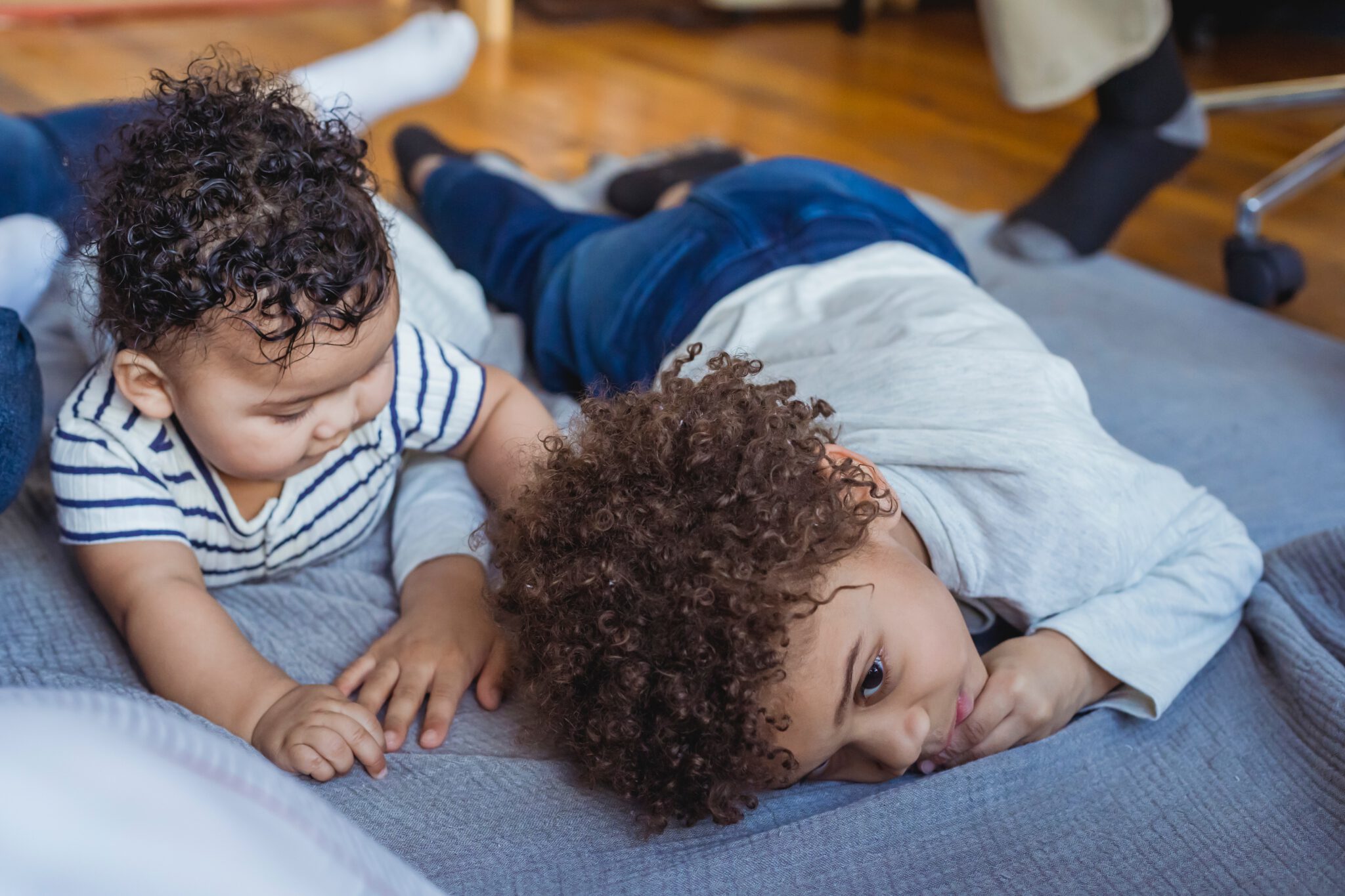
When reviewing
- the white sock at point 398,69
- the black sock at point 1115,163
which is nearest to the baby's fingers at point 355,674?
the white sock at point 398,69

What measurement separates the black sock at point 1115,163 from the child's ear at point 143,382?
1.14 meters

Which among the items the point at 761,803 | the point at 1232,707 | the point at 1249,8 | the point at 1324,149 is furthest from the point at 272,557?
the point at 1249,8

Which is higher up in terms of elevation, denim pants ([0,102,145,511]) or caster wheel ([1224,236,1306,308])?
denim pants ([0,102,145,511])

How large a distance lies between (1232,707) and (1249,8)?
2.84m

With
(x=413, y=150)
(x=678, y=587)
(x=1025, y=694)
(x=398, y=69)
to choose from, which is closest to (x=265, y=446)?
(x=678, y=587)

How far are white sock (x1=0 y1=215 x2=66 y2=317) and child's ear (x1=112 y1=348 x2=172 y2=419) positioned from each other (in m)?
0.24

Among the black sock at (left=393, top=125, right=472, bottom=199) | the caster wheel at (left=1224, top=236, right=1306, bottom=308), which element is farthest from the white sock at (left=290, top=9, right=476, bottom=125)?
the caster wheel at (left=1224, top=236, right=1306, bottom=308)

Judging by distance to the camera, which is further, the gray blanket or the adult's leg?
the adult's leg

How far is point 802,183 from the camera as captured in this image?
3.84 ft

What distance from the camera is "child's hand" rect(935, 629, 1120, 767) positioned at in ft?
2.46

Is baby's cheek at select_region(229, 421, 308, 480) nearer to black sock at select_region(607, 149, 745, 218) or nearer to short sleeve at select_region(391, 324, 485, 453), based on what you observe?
short sleeve at select_region(391, 324, 485, 453)

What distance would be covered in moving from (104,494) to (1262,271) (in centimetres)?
139

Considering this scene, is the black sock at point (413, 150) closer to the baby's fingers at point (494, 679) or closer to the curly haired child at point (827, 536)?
the curly haired child at point (827, 536)

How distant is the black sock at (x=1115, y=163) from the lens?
154 cm
